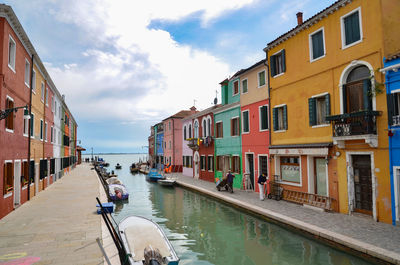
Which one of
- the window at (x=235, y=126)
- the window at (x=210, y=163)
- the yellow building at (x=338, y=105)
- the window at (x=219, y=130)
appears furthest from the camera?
the window at (x=210, y=163)

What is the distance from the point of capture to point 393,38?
9.84m

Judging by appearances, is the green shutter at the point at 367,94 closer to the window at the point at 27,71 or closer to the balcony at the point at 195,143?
the window at the point at 27,71

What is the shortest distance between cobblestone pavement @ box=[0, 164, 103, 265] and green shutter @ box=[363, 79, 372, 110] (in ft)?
34.8

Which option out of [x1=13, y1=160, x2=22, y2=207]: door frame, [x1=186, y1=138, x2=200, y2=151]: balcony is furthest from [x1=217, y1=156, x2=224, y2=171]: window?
[x1=13, y1=160, x2=22, y2=207]: door frame

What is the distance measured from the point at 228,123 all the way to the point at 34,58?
1426cm

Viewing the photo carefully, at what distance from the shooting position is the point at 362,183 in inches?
423

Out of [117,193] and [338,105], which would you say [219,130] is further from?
[338,105]

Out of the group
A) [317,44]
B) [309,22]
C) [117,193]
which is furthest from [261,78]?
[117,193]

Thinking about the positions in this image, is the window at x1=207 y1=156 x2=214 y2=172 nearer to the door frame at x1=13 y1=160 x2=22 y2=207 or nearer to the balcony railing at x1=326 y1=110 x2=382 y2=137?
the balcony railing at x1=326 y1=110 x2=382 y2=137

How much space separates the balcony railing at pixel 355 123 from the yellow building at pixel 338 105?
0.11 ft

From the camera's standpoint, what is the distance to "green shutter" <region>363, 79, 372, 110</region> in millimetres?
10148

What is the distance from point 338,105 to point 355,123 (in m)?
1.57

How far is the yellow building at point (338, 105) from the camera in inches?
387

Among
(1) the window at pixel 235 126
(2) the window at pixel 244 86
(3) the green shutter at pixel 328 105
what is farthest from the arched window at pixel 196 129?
(3) the green shutter at pixel 328 105
